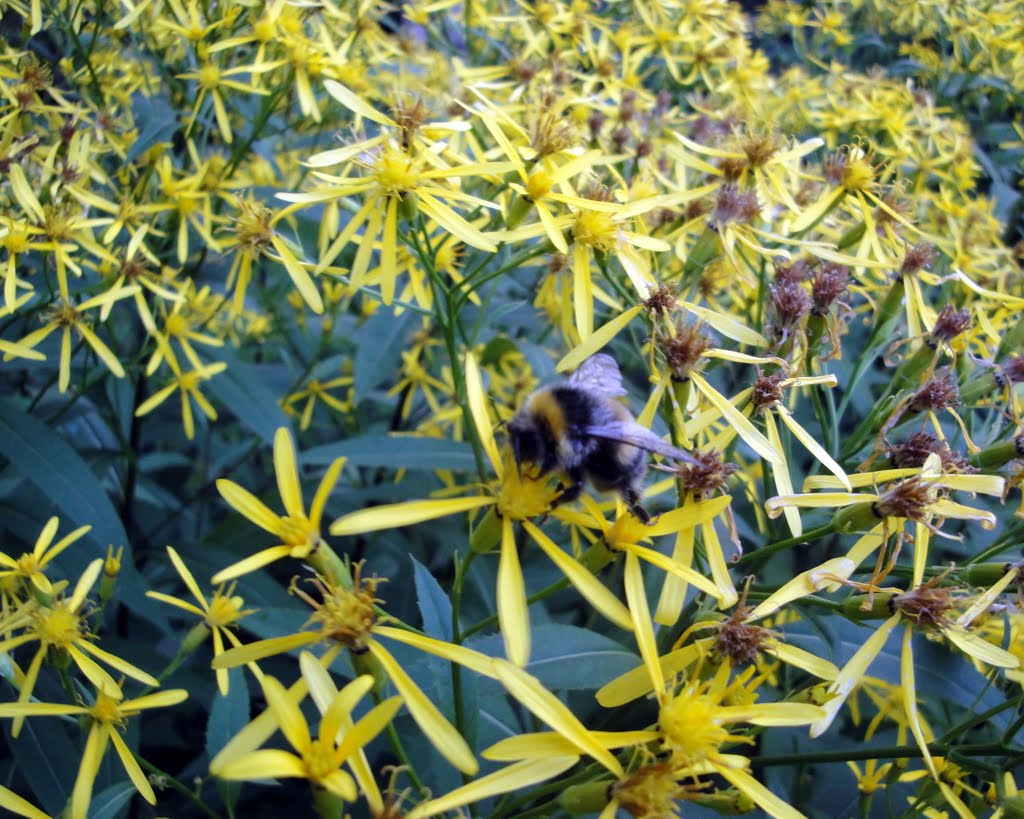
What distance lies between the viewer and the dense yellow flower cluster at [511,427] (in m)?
1.24

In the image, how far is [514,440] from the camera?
138cm

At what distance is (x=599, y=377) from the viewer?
1521mm

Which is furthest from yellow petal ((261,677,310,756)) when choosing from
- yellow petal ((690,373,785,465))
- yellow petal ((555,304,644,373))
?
yellow petal ((690,373,785,465))

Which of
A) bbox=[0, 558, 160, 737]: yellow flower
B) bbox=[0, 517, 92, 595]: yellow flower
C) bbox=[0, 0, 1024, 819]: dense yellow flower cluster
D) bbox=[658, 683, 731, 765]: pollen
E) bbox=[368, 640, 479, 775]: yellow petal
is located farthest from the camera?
bbox=[0, 517, 92, 595]: yellow flower

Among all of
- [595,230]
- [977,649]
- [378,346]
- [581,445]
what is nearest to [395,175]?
[595,230]

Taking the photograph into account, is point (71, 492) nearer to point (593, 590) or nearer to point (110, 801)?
point (110, 801)

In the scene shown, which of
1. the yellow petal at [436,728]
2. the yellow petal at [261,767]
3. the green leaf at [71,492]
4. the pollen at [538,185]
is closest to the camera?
the yellow petal at [261,767]

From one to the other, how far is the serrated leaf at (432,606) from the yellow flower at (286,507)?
16 centimetres

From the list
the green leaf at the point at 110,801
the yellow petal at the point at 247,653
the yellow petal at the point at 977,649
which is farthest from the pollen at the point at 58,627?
the yellow petal at the point at 977,649

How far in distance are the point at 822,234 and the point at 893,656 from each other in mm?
1128

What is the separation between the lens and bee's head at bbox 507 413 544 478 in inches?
53.0

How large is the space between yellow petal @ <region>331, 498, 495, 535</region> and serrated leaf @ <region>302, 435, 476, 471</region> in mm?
819

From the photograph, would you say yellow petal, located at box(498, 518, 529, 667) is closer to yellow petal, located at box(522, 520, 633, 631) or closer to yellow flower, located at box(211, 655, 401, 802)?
yellow petal, located at box(522, 520, 633, 631)

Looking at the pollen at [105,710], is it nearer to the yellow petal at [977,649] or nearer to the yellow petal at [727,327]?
the yellow petal at [727,327]
